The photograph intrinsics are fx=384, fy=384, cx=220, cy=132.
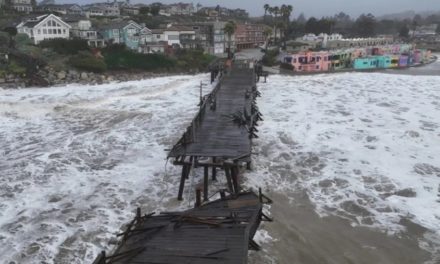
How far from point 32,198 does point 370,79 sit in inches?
1922

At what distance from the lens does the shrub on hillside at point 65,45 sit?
53.2 metres

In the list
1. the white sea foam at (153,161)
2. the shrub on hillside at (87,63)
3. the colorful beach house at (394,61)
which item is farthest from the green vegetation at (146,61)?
the colorful beach house at (394,61)

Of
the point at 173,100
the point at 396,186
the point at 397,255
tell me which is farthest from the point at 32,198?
the point at 173,100

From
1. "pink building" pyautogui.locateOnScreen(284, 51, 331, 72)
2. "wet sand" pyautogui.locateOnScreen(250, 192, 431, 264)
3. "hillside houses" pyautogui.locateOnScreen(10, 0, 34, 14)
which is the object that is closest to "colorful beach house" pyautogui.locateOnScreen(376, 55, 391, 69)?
"pink building" pyautogui.locateOnScreen(284, 51, 331, 72)

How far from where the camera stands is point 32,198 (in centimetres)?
1612

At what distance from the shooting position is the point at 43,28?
5694 cm

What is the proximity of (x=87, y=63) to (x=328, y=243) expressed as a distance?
142 ft

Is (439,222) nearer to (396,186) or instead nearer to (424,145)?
(396,186)

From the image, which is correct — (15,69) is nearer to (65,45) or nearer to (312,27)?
(65,45)

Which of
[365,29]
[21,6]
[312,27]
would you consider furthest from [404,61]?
[21,6]

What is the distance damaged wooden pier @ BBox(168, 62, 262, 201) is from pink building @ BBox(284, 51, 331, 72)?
42.0 meters

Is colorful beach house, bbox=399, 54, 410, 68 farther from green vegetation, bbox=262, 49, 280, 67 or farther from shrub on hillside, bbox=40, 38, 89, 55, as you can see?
shrub on hillside, bbox=40, 38, 89, 55

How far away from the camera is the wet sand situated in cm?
1223

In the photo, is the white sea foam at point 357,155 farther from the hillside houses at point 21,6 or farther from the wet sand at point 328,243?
the hillside houses at point 21,6
